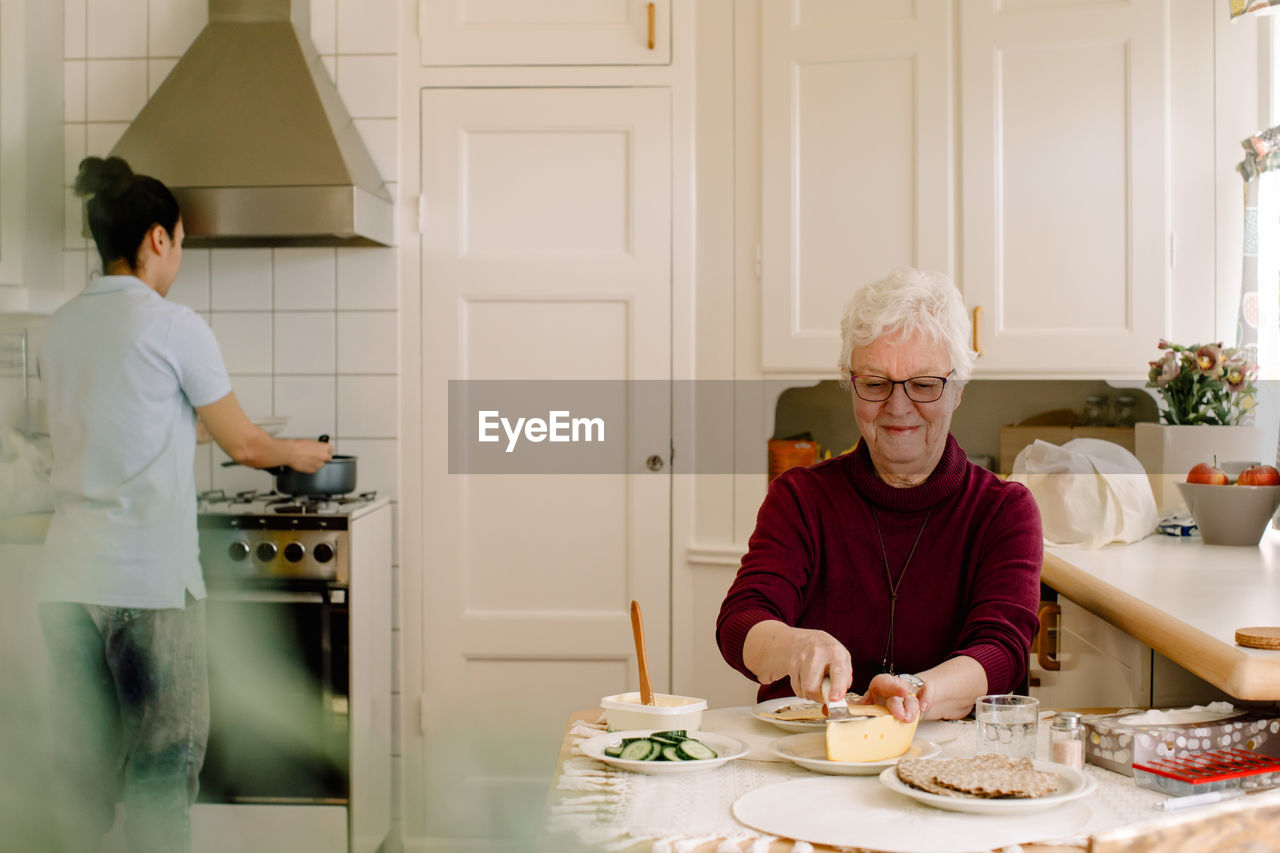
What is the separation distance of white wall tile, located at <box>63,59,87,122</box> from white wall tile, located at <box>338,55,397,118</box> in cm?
53

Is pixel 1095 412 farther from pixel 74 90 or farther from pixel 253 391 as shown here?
pixel 74 90

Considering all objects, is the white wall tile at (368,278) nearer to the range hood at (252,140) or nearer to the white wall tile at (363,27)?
the range hood at (252,140)

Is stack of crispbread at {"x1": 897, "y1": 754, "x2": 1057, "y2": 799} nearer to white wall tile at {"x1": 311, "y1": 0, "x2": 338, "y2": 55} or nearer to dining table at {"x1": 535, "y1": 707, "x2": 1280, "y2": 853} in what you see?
dining table at {"x1": 535, "y1": 707, "x2": 1280, "y2": 853}

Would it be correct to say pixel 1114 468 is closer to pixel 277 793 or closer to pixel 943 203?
pixel 943 203

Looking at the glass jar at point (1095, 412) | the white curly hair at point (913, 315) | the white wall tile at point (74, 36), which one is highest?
the white wall tile at point (74, 36)

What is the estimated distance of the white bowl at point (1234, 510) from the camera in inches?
57.6

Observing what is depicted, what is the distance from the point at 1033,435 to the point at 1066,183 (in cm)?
54

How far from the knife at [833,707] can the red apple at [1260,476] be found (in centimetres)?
91

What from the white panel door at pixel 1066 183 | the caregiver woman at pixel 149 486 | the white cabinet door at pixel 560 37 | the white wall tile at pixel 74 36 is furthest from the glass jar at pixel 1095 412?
the white wall tile at pixel 74 36

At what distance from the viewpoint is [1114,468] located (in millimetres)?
1610

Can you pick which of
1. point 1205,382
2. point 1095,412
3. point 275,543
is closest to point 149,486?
point 275,543

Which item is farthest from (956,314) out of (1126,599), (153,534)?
(153,534)

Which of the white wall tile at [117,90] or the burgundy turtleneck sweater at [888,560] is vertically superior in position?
the white wall tile at [117,90]

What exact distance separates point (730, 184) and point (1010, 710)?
1591 mm
